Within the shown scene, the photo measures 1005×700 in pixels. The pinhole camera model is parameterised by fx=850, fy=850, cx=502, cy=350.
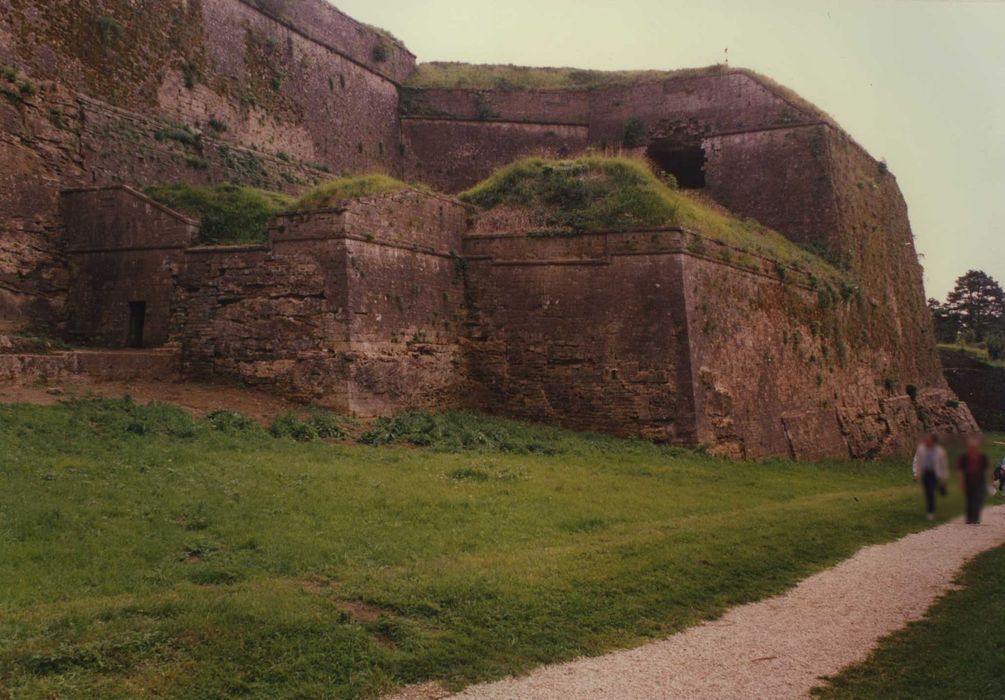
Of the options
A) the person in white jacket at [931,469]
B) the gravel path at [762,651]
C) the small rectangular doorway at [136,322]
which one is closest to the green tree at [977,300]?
the person in white jacket at [931,469]

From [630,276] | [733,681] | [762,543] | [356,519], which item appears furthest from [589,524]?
[630,276]

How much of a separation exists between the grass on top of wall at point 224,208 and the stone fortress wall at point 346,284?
919mm

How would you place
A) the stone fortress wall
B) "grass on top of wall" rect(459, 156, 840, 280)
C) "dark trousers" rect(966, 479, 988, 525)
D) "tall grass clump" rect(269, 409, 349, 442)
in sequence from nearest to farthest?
"dark trousers" rect(966, 479, 988, 525) < "tall grass clump" rect(269, 409, 349, 442) < the stone fortress wall < "grass on top of wall" rect(459, 156, 840, 280)

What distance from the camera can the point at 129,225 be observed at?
1922 centimetres

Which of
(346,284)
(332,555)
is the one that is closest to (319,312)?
(346,284)

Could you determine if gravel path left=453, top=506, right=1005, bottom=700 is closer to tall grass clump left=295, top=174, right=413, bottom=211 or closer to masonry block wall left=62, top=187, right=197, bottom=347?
tall grass clump left=295, top=174, right=413, bottom=211

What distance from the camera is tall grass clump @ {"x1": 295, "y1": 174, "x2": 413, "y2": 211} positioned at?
1823 centimetres

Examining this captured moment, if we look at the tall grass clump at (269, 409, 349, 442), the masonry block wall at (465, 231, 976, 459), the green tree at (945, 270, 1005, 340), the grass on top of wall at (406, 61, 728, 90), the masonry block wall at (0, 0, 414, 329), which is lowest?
the green tree at (945, 270, 1005, 340)

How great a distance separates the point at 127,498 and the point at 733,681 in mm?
7390

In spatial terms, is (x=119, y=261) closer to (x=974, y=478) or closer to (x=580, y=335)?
(x=580, y=335)

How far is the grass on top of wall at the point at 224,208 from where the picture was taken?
19.6m

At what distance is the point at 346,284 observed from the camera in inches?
Answer: 694

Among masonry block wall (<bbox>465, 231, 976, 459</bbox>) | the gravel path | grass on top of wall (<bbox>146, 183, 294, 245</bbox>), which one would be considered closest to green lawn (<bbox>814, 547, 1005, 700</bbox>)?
the gravel path

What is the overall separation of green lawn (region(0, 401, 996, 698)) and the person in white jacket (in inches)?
84.6
